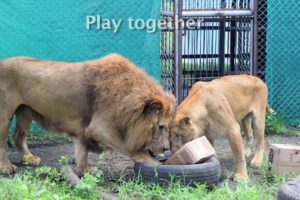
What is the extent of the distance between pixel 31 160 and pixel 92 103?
52.0 inches

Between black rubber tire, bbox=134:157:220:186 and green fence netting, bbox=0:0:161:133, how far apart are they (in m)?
3.16

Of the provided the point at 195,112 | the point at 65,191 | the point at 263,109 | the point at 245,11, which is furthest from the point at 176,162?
the point at 245,11

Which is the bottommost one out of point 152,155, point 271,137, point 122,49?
point 271,137

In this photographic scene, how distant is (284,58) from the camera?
966cm

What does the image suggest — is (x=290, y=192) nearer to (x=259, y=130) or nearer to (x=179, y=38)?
(x=259, y=130)

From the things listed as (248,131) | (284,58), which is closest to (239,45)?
(284,58)

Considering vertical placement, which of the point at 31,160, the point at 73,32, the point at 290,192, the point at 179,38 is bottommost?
the point at 31,160

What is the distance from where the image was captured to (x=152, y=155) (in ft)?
20.6

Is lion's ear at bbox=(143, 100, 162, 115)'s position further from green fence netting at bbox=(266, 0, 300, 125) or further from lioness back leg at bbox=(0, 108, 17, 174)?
green fence netting at bbox=(266, 0, 300, 125)

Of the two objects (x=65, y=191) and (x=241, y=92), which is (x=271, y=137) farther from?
(x=65, y=191)

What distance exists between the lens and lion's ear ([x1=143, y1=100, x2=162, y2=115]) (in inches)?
241

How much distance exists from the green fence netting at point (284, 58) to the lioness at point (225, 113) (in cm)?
213

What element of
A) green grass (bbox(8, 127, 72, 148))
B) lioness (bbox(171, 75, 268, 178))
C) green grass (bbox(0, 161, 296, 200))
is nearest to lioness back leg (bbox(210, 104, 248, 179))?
lioness (bbox(171, 75, 268, 178))

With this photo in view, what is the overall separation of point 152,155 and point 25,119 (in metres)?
1.83
